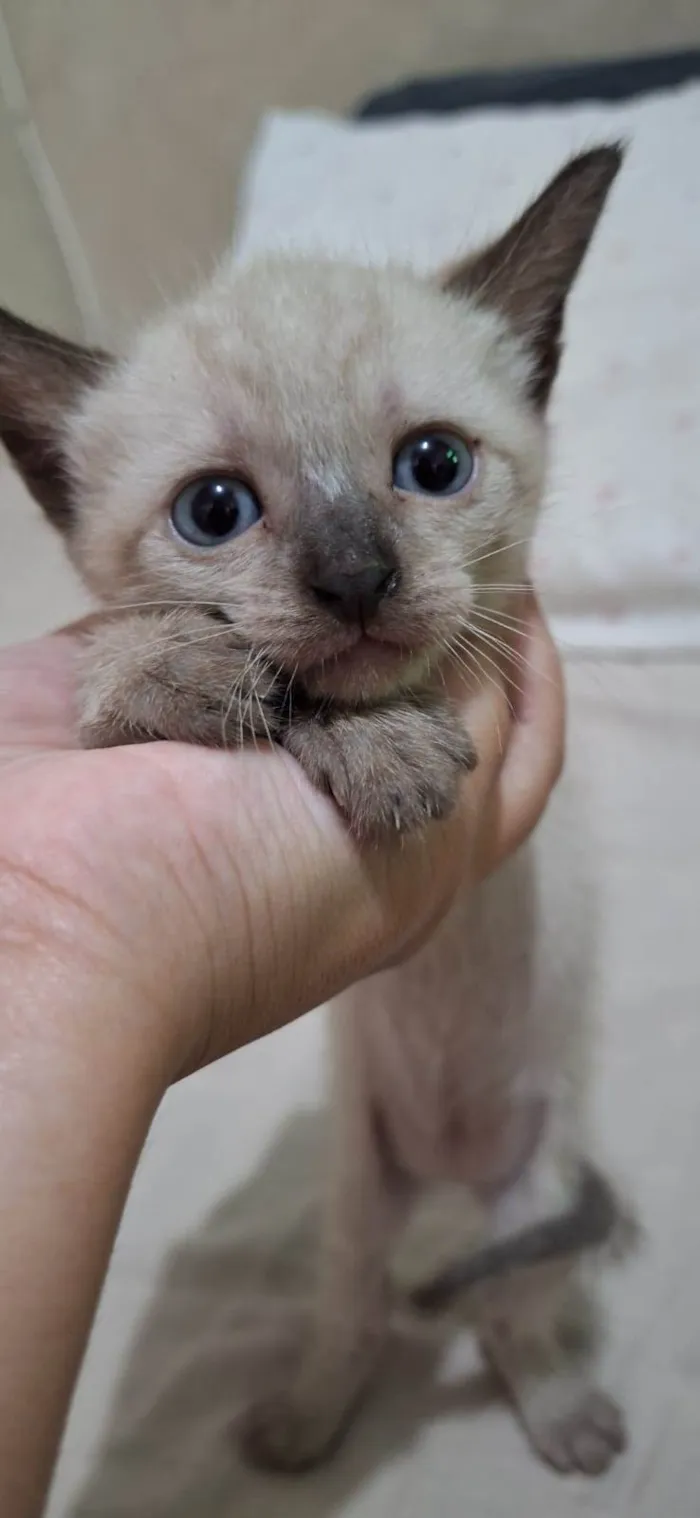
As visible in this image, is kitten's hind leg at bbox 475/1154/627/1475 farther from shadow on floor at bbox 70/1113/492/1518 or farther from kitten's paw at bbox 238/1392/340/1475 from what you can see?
kitten's paw at bbox 238/1392/340/1475

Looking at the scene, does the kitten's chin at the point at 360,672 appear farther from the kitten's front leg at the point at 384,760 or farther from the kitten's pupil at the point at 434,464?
the kitten's pupil at the point at 434,464

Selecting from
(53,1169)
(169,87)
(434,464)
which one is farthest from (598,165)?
(169,87)

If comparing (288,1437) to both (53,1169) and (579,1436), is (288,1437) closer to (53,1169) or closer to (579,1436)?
(579,1436)

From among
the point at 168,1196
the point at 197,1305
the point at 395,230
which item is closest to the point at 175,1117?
the point at 168,1196

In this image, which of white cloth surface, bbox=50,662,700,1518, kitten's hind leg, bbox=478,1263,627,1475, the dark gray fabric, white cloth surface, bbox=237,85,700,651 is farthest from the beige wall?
kitten's hind leg, bbox=478,1263,627,1475

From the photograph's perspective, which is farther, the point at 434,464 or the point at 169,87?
the point at 169,87

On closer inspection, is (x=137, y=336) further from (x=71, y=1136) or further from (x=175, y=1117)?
(x=175, y=1117)
